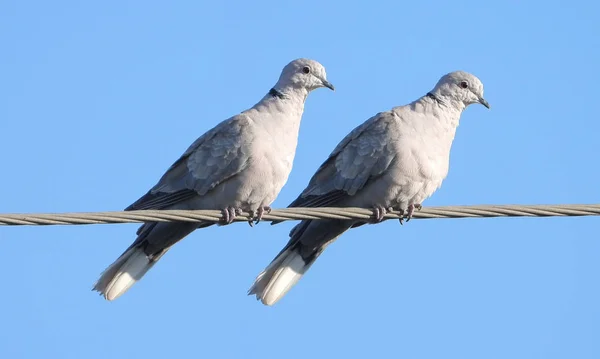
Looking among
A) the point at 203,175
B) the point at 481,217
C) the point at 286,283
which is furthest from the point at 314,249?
the point at 481,217

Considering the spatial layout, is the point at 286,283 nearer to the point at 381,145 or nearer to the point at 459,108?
the point at 381,145

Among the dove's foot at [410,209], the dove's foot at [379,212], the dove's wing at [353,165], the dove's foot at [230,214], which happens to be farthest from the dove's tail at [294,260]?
the dove's foot at [230,214]

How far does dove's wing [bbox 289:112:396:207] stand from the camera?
1086 cm

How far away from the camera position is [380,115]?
1118cm

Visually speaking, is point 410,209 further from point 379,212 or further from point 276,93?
point 276,93

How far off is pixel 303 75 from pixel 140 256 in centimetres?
194

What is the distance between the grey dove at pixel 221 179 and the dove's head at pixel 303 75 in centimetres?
27

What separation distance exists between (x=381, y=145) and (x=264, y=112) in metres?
0.93

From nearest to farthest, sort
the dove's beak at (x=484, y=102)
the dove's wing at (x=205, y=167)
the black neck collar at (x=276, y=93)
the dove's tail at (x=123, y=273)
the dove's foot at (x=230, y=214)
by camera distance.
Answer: the dove's foot at (x=230, y=214)
the dove's tail at (x=123, y=273)
the dove's wing at (x=205, y=167)
the black neck collar at (x=276, y=93)
the dove's beak at (x=484, y=102)

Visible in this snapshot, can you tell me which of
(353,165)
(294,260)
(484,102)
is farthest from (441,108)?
(294,260)

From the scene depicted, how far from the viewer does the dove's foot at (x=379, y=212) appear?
1070 centimetres

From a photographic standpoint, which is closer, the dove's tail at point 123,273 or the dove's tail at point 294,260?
the dove's tail at point 123,273

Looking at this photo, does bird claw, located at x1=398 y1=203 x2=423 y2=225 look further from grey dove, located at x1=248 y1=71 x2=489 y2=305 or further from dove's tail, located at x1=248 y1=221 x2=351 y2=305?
dove's tail, located at x1=248 y1=221 x2=351 y2=305

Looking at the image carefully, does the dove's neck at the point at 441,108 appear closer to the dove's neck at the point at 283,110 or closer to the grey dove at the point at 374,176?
the grey dove at the point at 374,176
